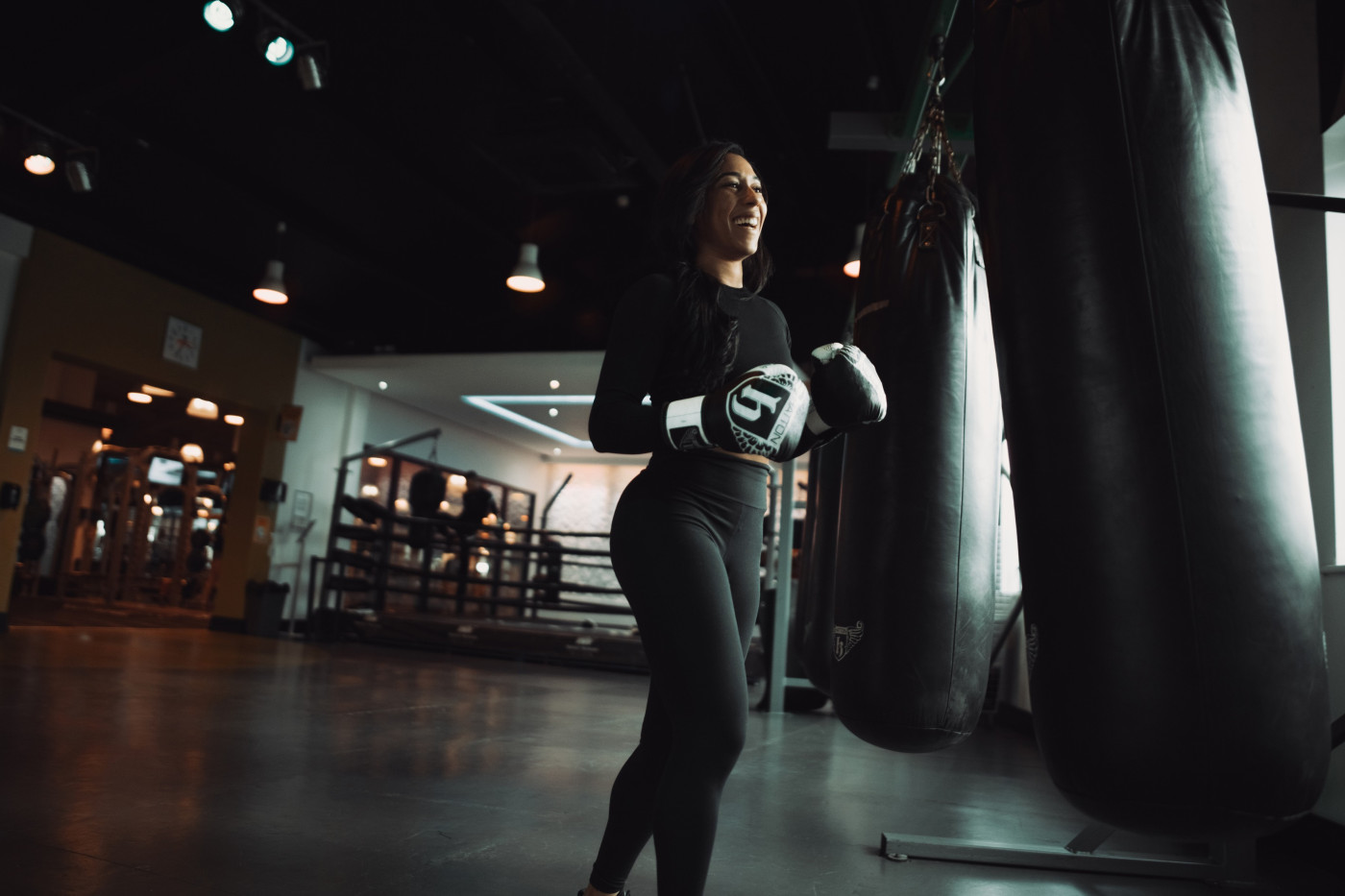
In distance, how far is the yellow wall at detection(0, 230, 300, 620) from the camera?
6.55 meters

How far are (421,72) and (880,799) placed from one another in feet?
15.0

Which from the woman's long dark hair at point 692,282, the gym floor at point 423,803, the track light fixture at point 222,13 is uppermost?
the track light fixture at point 222,13

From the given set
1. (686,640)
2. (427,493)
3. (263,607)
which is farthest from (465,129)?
(263,607)

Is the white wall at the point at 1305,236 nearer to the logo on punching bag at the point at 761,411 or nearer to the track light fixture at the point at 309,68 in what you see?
the logo on punching bag at the point at 761,411

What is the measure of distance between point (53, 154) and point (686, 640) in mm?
6341

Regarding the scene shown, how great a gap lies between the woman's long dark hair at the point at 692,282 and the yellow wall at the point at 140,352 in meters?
6.80

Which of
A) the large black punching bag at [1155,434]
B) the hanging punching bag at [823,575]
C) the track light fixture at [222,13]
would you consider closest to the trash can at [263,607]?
the track light fixture at [222,13]

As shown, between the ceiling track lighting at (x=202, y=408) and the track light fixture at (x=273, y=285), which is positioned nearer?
the track light fixture at (x=273, y=285)

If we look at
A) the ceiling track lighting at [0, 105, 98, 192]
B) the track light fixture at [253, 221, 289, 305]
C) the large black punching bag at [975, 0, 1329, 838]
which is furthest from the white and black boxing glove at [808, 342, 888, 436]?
the track light fixture at [253, 221, 289, 305]

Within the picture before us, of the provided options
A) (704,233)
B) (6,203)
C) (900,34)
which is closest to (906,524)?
(704,233)

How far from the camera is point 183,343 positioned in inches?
311

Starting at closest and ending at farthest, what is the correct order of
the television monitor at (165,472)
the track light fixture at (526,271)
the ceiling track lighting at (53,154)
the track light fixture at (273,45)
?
the track light fixture at (273,45), the ceiling track lighting at (53,154), the track light fixture at (526,271), the television monitor at (165,472)

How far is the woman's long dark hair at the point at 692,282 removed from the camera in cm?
135

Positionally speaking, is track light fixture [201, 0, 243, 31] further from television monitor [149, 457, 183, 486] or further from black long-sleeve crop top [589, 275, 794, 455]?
television monitor [149, 457, 183, 486]
